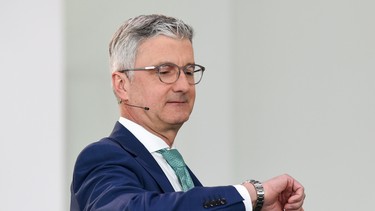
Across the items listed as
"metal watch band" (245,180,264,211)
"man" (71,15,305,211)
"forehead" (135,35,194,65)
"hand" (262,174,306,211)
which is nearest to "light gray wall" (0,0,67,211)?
"man" (71,15,305,211)

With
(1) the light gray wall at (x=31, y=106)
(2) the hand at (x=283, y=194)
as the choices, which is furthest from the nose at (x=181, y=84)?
(1) the light gray wall at (x=31, y=106)

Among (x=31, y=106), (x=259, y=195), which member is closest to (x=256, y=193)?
(x=259, y=195)

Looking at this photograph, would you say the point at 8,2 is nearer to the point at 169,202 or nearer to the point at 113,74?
the point at 113,74

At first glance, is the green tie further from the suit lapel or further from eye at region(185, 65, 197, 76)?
eye at region(185, 65, 197, 76)

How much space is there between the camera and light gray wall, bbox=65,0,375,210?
171 inches

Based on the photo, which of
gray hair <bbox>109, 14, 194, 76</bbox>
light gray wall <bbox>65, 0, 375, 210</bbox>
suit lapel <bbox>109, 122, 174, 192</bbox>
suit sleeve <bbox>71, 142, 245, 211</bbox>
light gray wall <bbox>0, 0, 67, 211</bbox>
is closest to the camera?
suit sleeve <bbox>71, 142, 245, 211</bbox>

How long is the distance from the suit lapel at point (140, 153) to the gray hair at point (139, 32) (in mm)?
172

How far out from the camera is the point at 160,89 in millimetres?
2381

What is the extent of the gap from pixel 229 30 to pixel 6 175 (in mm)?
1505

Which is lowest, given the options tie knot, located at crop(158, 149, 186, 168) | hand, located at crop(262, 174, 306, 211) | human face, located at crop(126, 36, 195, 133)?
hand, located at crop(262, 174, 306, 211)

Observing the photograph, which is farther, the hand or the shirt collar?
the shirt collar

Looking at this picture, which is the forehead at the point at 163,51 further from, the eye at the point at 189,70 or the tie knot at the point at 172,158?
the tie knot at the point at 172,158

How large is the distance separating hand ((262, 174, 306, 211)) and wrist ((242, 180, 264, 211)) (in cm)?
1

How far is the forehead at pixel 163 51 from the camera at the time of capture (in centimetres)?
236
